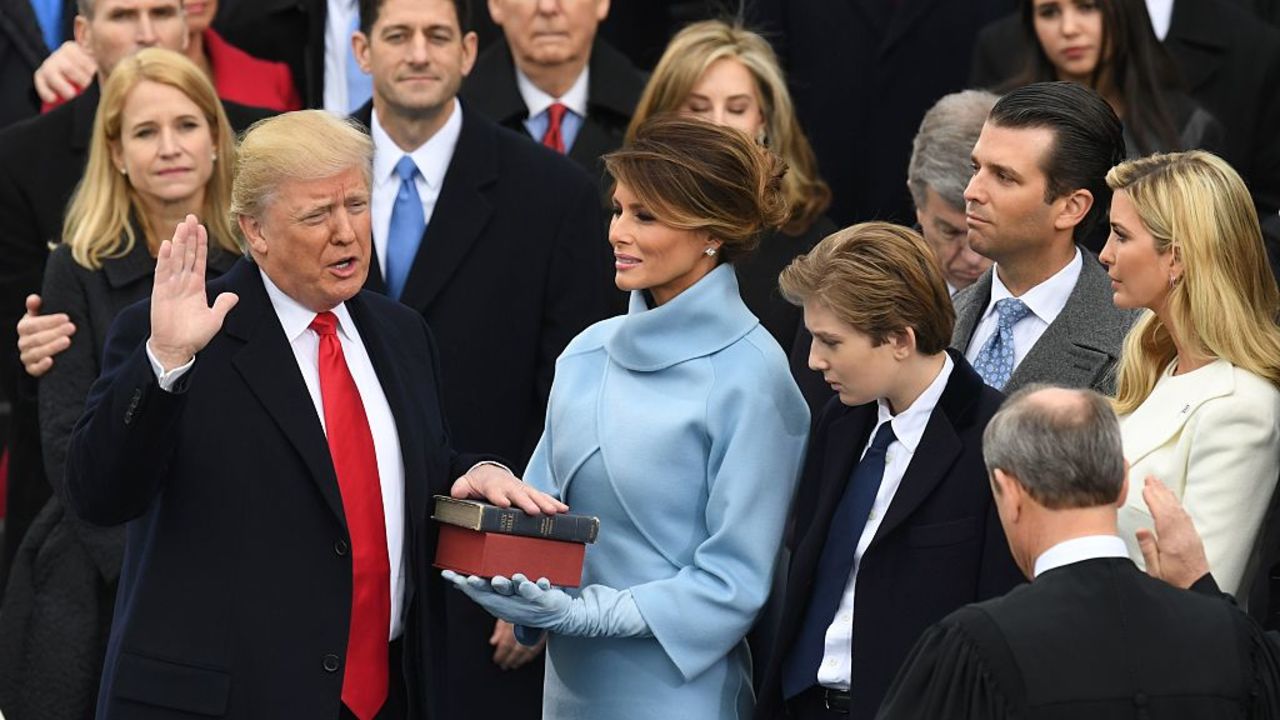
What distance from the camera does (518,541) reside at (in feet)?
15.8

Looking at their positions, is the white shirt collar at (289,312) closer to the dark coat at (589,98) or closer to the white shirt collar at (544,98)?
the dark coat at (589,98)

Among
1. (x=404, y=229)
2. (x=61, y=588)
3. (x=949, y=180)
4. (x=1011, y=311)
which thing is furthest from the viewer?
(x=404, y=229)

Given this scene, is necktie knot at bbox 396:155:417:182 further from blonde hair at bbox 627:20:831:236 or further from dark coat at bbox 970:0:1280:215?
dark coat at bbox 970:0:1280:215

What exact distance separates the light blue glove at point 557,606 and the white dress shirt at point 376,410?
16cm

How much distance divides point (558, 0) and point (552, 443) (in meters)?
2.68

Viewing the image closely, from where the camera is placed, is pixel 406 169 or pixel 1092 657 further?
pixel 406 169

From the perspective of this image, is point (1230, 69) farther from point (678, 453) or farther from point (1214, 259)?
point (678, 453)

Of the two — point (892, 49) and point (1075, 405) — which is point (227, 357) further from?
point (892, 49)

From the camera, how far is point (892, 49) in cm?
754

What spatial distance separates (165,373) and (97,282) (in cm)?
207

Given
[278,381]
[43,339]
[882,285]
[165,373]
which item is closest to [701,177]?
[882,285]

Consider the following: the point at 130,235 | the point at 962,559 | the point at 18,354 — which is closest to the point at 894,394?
the point at 962,559

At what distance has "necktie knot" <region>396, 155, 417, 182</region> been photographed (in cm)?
665

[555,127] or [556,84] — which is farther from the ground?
[556,84]
